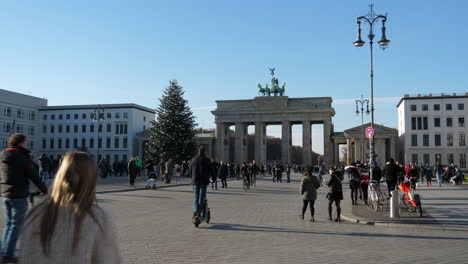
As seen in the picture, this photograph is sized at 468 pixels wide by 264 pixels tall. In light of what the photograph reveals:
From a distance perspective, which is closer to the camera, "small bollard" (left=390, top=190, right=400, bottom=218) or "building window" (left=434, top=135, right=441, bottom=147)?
"small bollard" (left=390, top=190, right=400, bottom=218)


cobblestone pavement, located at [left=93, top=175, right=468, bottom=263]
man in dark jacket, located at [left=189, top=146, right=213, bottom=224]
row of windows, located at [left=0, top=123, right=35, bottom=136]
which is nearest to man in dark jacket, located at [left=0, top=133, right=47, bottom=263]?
cobblestone pavement, located at [left=93, top=175, right=468, bottom=263]

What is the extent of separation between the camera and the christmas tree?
5012 cm

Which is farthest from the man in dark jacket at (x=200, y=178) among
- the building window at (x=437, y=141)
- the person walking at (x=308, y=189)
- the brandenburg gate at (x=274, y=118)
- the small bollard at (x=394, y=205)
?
the building window at (x=437, y=141)

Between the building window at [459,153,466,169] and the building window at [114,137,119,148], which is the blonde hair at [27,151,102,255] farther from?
the building window at [114,137,119,148]

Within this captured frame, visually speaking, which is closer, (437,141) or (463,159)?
(463,159)

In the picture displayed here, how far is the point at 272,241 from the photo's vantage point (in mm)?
9500

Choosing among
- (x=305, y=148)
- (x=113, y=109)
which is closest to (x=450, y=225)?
(x=305, y=148)

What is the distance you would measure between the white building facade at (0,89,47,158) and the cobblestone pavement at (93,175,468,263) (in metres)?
75.9

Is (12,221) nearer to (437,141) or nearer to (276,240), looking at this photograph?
(276,240)

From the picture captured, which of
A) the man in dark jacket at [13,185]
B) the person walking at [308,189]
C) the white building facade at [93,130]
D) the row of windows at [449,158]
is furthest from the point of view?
the white building facade at [93,130]

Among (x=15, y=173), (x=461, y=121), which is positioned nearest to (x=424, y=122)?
(x=461, y=121)

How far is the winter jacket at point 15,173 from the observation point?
6.90m

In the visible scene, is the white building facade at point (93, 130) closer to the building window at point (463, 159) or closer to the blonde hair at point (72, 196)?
the building window at point (463, 159)

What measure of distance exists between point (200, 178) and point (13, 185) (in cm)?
556
